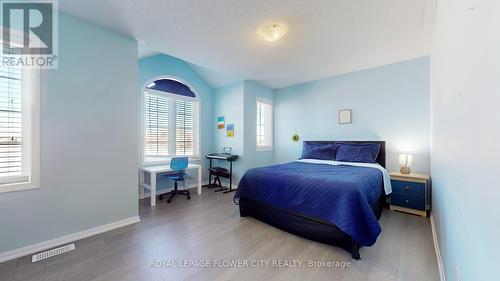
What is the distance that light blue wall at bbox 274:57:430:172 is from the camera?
3.21 m

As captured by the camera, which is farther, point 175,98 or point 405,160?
point 175,98

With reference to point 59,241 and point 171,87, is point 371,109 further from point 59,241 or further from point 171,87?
point 59,241

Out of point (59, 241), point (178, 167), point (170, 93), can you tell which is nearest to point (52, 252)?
point (59, 241)

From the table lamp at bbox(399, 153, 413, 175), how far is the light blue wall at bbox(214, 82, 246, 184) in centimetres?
292

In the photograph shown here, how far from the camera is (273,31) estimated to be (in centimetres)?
233

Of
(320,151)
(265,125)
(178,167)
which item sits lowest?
(178,167)

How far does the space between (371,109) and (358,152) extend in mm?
912

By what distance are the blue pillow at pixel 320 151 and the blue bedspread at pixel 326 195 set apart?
104 cm

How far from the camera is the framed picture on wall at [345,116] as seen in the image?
391cm

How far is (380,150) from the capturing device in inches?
138

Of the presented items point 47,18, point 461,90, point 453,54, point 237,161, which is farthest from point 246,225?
point 47,18

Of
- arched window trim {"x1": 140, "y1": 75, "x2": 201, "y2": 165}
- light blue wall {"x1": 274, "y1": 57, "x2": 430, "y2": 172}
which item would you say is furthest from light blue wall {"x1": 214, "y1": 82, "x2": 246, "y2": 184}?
light blue wall {"x1": 274, "y1": 57, "x2": 430, "y2": 172}

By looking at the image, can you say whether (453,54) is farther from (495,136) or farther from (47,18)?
(47,18)

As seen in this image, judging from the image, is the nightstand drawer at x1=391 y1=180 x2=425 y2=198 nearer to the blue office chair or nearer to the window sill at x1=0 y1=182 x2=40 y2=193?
the blue office chair
